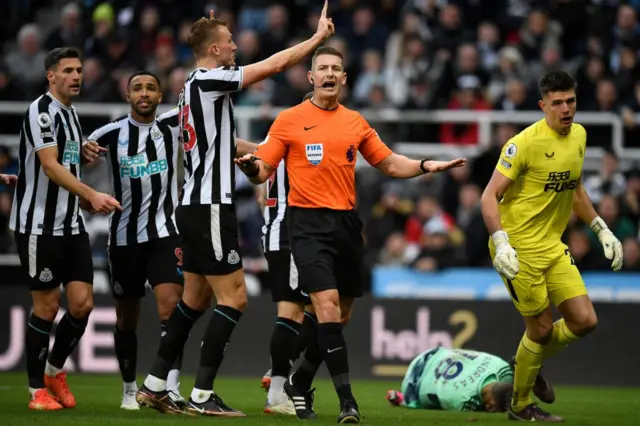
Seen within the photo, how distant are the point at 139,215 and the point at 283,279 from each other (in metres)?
1.29

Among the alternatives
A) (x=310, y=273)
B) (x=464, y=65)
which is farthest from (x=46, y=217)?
(x=464, y=65)

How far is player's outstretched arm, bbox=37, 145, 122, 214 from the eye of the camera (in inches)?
364

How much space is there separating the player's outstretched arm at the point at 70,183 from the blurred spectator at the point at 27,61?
925cm

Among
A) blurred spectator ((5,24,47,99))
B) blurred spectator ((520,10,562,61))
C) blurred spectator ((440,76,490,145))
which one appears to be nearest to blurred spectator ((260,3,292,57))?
blurred spectator ((440,76,490,145))

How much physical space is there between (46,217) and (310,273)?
8.07 ft

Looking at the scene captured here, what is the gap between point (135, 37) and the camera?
19.3 meters

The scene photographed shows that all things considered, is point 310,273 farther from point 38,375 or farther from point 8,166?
point 8,166

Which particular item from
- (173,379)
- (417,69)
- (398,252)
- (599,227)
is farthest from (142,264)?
(417,69)

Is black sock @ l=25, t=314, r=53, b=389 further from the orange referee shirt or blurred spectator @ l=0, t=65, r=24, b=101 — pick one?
blurred spectator @ l=0, t=65, r=24, b=101

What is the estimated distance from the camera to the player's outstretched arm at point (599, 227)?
941 cm

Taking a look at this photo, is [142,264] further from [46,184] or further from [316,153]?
[316,153]

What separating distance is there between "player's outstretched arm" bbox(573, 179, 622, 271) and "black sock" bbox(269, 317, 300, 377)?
7.65 ft

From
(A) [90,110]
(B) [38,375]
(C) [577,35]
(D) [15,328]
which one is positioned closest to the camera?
(B) [38,375]

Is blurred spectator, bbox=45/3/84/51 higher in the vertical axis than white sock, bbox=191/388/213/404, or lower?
higher
